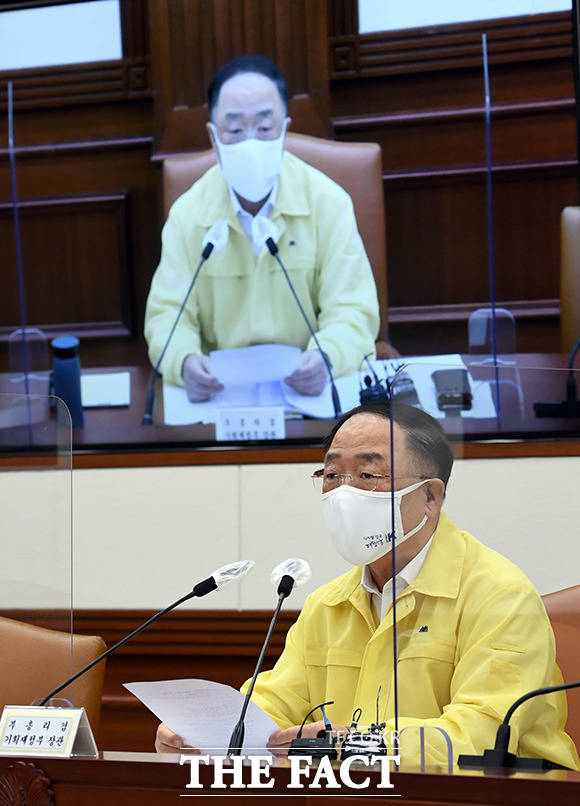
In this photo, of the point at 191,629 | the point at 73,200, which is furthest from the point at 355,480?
the point at 73,200

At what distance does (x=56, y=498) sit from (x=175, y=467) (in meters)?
1.01

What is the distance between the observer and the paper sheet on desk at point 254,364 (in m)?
3.09

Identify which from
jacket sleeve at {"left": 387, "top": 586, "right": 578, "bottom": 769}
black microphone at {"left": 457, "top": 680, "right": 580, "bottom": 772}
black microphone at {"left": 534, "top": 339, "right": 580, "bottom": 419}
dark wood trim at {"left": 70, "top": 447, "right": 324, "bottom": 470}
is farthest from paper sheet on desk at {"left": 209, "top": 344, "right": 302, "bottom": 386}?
black microphone at {"left": 457, "top": 680, "right": 580, "bottom": 772}

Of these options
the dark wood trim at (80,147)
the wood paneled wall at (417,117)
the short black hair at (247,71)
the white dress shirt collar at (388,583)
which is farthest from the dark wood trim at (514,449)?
the dark wood trim at (80,147)

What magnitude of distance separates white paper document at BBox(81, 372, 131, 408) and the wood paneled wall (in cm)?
13

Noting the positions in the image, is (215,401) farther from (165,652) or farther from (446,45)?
(446,45)

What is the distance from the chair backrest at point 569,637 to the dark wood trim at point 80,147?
2.43m

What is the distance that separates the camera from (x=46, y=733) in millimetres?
1379

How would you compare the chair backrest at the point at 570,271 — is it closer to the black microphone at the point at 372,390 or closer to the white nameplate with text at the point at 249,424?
the black microphone at the point at 372,390

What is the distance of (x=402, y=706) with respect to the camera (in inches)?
55.3

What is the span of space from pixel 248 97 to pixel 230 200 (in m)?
0.29

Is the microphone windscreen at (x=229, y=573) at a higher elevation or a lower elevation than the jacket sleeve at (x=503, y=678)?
higher

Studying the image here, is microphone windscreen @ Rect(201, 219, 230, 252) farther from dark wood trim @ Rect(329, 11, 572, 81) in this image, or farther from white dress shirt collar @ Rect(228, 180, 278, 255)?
dark wood trim @ Rect(329, 11, 572, 81)

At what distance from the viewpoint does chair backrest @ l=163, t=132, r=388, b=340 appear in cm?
329
